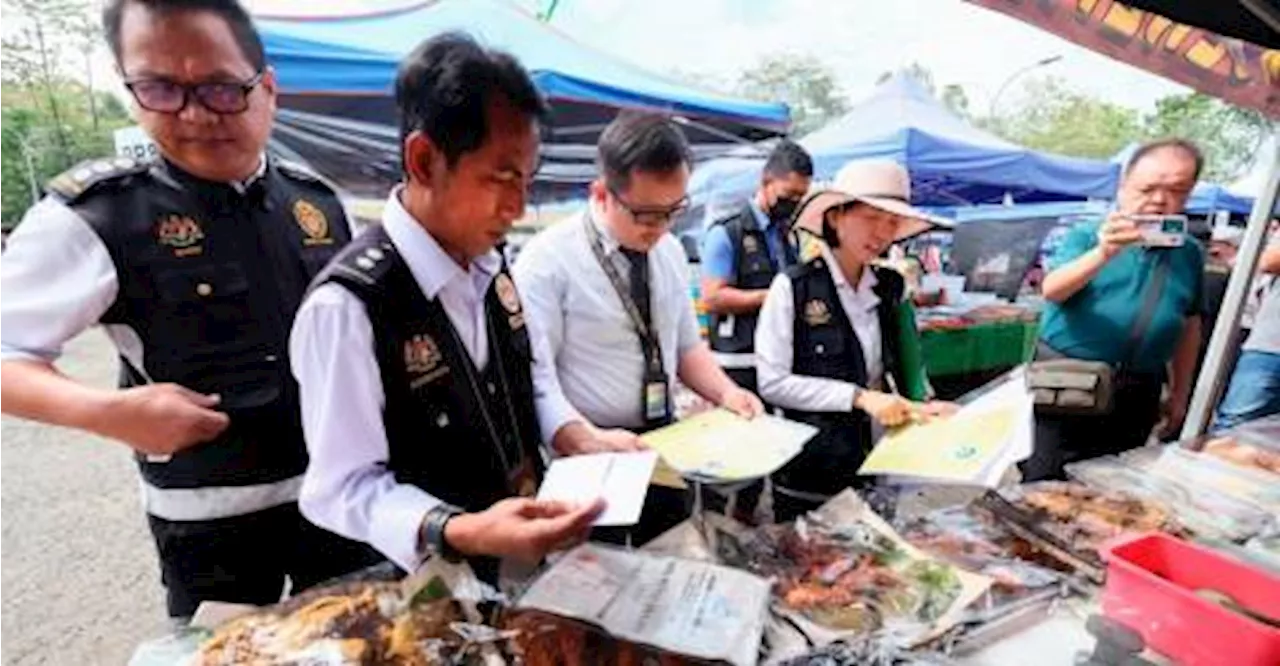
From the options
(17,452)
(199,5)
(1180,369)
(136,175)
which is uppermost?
(199,5)

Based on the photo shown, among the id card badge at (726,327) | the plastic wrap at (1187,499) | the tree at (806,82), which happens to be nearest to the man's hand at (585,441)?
the plastic wrap at (1187,499)

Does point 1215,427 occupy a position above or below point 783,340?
below

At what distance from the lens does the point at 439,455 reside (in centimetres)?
111

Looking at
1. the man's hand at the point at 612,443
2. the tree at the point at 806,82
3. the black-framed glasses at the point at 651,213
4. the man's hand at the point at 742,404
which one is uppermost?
the tree at the point at 806,82

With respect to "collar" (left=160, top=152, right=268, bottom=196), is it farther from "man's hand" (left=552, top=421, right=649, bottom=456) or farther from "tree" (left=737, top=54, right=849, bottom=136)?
"tree" (left=737, top=54, right=849, bottom=136)

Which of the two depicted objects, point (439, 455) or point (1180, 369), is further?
point (1180, 369)

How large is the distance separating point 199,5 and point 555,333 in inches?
39.5

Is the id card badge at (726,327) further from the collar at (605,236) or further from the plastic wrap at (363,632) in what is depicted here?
the plastic wrap at (363,632)

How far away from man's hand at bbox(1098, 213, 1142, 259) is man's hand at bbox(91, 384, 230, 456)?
204cm

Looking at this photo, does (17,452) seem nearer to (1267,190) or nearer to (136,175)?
(136,175)

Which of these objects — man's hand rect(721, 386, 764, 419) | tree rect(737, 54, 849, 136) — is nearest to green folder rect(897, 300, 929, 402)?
man's hand rect(721, 386, 764, 419)

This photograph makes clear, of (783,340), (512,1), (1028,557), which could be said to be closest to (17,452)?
(512,1)

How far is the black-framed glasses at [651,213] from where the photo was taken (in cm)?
186

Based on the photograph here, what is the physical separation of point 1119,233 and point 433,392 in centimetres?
178
